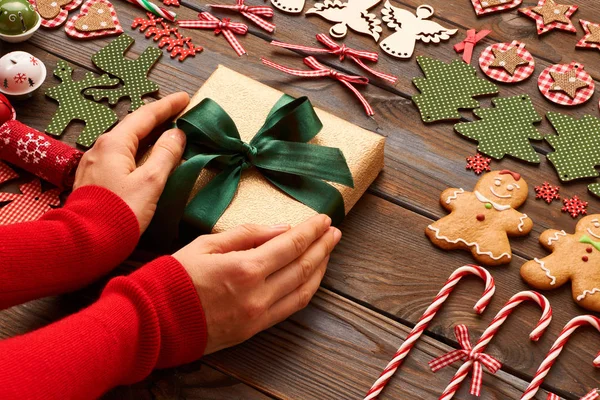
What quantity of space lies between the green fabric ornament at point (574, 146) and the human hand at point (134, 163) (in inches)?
30.8

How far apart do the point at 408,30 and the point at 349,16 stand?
0.15m

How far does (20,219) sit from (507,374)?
3.19 feet

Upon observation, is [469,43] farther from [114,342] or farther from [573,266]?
[114,342]

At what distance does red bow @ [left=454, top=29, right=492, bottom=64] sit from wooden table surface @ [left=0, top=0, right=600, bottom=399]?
0.02 meters

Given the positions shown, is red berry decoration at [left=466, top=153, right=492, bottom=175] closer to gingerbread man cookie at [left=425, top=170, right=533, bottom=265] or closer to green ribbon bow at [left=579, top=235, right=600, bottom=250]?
gingerbread man cookie at [left=425, top=170, right=533, bottom=265]

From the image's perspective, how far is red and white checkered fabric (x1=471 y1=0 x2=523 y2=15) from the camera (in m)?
1.75

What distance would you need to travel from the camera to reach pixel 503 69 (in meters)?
1.66

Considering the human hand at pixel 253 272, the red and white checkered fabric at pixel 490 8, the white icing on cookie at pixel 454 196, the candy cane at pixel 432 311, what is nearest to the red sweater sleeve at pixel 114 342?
the human hand at pixel 253 272

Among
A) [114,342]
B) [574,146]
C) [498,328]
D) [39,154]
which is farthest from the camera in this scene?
[574,146]

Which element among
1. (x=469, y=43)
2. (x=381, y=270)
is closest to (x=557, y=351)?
(x=381, y=270)

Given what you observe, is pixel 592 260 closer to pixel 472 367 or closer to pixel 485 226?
pixel 485 226

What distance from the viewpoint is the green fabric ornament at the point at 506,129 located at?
1532 mm

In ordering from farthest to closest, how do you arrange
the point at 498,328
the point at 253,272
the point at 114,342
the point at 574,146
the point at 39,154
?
the point at 574,146, the point at 39,154, the point at 498,328, the point at 253,272, the point at 114,342

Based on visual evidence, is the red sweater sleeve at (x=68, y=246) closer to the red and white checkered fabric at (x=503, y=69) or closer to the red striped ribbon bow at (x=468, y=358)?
the red striped ribbon bow at (x=468, y=358)
